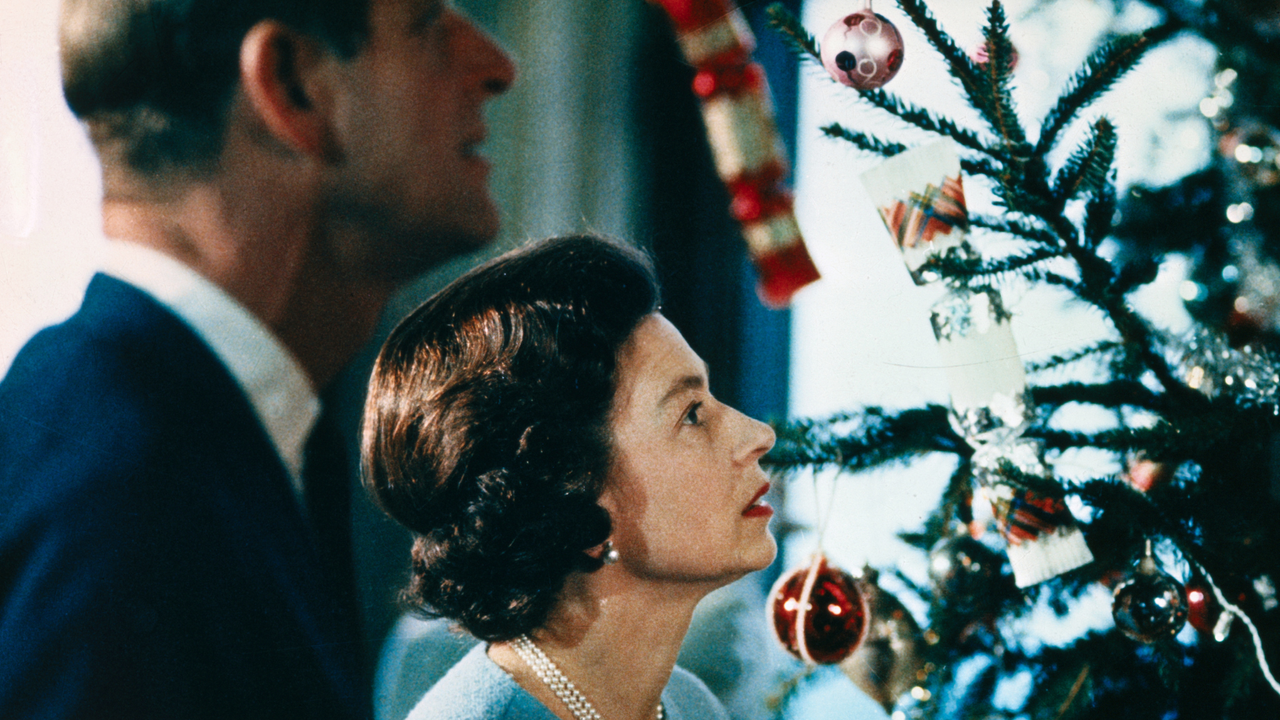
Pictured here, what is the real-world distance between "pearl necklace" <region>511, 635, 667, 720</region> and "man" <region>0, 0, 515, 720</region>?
0.17m

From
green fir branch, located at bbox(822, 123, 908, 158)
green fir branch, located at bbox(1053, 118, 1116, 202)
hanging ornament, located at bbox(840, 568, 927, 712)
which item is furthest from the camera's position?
hanging ornament, located at bbox(840, 568, 927, 712)

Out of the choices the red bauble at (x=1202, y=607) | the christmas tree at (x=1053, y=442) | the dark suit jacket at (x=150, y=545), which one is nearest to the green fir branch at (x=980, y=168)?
the christmas tree at (x=1053, y=442)

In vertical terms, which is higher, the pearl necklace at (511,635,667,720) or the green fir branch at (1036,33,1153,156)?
the green fir branch at (1036,33,1153,156)

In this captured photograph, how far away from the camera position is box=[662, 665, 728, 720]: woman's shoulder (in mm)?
995

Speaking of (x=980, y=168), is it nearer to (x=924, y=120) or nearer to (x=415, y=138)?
(x=924, y=120)

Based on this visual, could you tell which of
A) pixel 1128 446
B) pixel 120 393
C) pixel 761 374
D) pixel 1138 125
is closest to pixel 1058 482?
pixel 1128 446

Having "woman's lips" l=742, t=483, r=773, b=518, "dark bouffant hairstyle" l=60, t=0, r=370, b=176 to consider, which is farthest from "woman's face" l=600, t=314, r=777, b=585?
"dark bouffant hairstyle" l=60, t=0, r=370, b=176

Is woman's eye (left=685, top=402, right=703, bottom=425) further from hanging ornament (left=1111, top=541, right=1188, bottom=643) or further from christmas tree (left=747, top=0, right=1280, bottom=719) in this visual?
hanging ornament (left=1111, top=541, right=1188, bottom=643)

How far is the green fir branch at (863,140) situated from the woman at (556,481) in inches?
9.9

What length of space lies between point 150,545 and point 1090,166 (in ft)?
3.08

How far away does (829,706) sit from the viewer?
1.04 m

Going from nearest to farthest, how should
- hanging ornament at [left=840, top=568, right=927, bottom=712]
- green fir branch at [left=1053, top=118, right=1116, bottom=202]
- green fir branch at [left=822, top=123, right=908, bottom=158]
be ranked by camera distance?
green fir branch at [left=1053, top=118, right=1116, bottom=202] < green fir branch at [left=822, top=123, right=908, bottom=158] < hanging ornament at [left=840, top=568, right=927, bottom=712]

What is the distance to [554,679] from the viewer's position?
3.01 feet

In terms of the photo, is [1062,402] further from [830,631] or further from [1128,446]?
[830,631]
